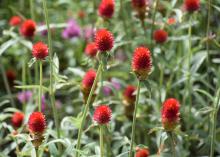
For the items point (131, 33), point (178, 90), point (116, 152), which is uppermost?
point (131, 33)

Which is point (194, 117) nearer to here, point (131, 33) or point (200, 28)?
point (131, 33)

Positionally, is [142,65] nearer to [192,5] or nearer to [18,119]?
[192,5]

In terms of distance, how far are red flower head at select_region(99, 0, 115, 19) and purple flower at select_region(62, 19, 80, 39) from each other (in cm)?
134

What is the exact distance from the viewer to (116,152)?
2.94 metres

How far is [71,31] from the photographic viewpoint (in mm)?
4227

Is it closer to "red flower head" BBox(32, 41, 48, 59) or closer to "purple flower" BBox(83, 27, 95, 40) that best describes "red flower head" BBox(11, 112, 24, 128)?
"red flower head" BBox(32, 41, 48, 59)

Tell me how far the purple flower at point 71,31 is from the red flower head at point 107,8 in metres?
1.34

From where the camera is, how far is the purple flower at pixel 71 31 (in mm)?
4219

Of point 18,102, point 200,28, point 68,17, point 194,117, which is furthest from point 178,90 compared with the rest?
point 68,17

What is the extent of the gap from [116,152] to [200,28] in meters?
1.34

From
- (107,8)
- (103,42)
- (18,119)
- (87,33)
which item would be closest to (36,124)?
(103,42)

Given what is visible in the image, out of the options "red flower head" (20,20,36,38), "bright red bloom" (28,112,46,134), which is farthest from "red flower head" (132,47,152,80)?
"red flower head" (20,20,36,38)

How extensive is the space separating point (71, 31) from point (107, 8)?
4.77 feet

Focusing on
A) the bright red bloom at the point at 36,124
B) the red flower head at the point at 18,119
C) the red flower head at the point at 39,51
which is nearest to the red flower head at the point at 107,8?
the red flower head at the point at 39,51
